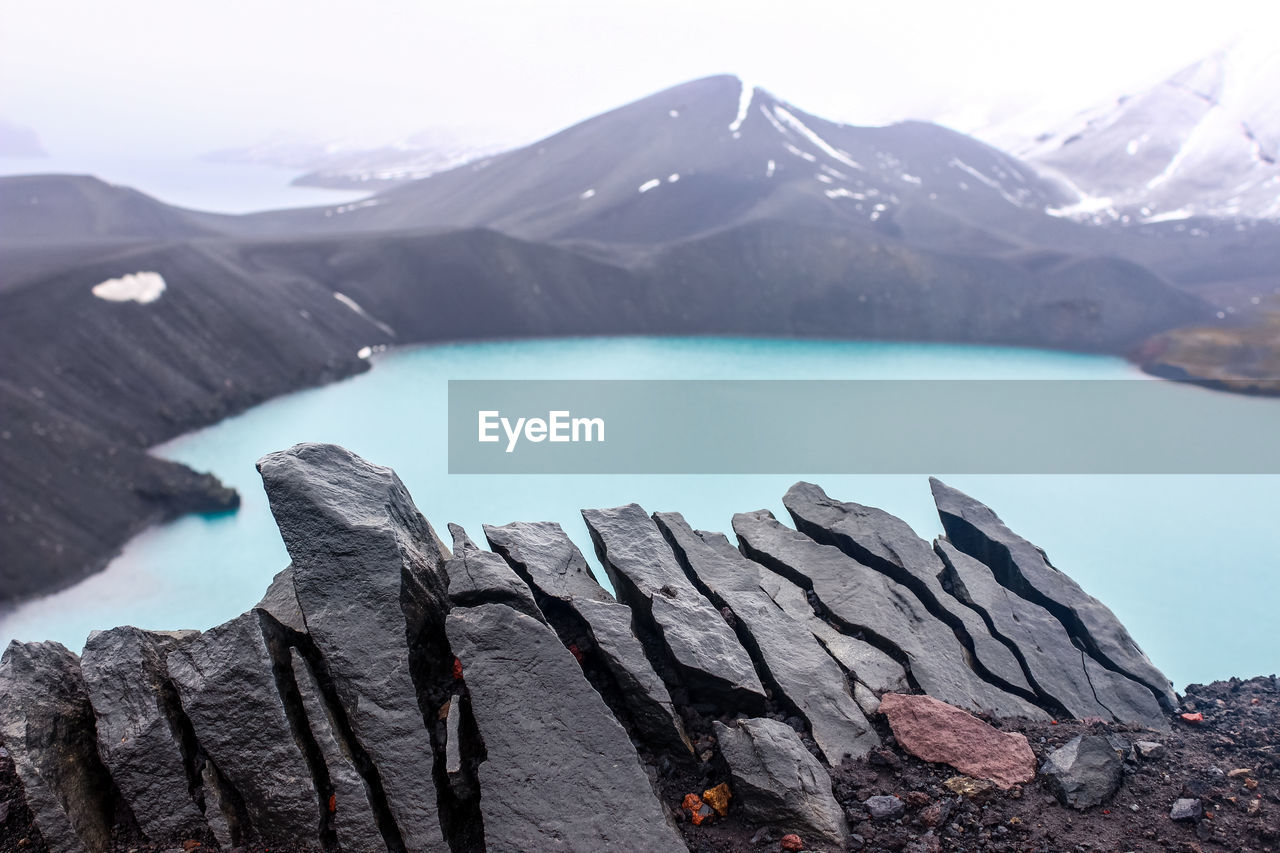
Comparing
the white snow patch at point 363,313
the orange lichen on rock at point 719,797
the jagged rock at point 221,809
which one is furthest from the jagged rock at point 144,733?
the white snow patch at point 363,313

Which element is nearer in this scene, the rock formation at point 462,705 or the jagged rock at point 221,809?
the jagged rock at point 221,809

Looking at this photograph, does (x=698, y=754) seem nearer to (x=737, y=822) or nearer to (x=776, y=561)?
(x=737, y=822)

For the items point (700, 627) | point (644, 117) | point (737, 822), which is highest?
point (644, 117)

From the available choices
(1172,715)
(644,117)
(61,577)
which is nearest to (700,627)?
(1172,715)

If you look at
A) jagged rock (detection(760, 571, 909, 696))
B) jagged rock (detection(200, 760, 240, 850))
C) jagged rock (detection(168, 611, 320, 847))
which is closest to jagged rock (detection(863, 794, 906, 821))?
jagged rock (detection(760, 571, 909, 696))

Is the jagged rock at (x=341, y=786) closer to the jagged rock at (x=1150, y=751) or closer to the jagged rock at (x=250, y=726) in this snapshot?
the jagged rock at (x=250, y=726)

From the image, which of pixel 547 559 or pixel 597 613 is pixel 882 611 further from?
pixel 547 559

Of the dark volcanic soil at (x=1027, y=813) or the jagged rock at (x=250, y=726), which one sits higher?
the jagged rock at (x=250, y=726)
